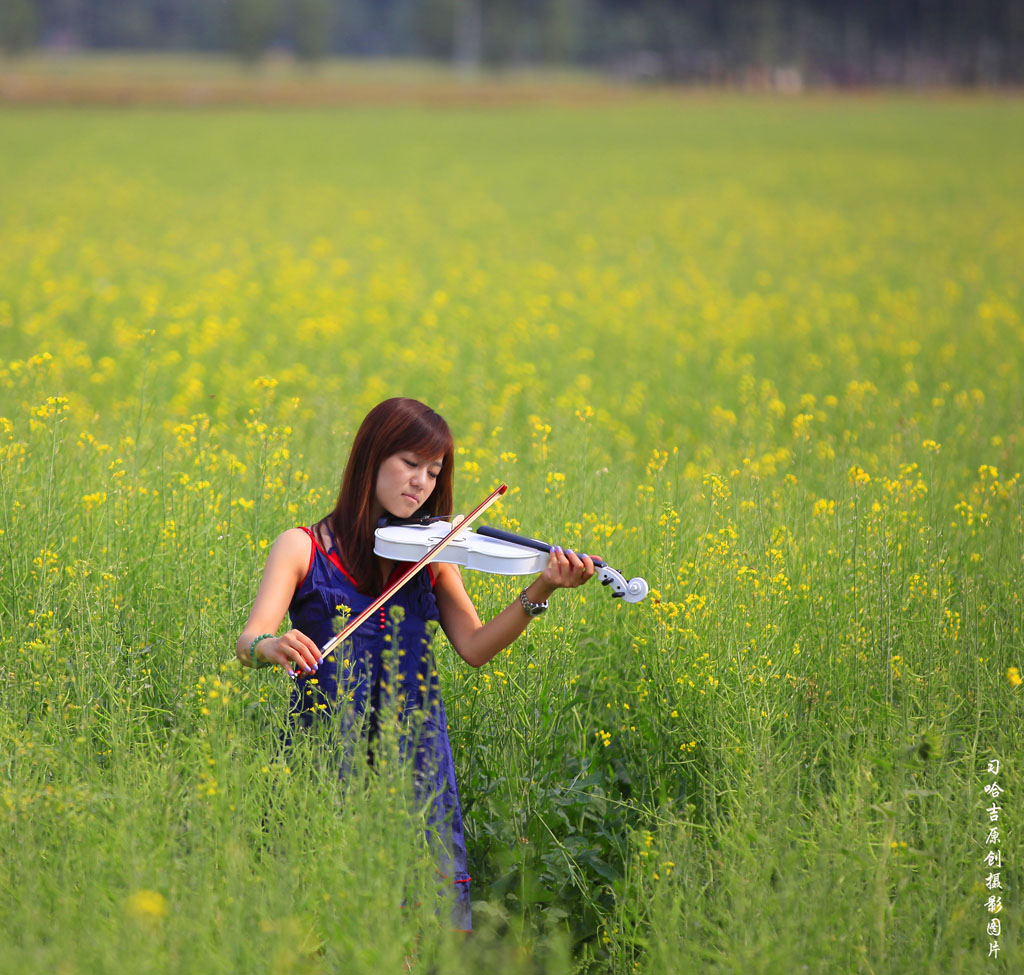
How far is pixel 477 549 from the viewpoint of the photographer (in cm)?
293

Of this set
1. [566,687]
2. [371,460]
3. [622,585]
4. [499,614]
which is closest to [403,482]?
[371,460]

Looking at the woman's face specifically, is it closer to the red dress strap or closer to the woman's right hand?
the red dress strap

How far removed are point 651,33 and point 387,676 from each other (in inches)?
4351

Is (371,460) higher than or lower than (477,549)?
higher

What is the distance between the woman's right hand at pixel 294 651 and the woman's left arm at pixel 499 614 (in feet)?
1.63

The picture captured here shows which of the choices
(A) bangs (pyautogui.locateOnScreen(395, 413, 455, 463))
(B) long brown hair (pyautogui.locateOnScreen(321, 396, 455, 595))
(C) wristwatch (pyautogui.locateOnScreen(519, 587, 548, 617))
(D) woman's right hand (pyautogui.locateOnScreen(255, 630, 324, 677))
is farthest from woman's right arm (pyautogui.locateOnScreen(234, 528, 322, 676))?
(C) wristwatch (pyautogui.locateOnScreen(519, 587, 548, 617))

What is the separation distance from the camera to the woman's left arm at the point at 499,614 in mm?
2781

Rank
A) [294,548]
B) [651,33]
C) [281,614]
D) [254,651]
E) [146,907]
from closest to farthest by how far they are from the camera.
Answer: [146,907] < [254,651] < [281,614] < [294,548] < [651,33]

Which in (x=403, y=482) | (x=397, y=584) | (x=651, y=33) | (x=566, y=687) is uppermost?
(x=651, y=33)

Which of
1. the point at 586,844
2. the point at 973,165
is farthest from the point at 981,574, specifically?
the point at 973,165

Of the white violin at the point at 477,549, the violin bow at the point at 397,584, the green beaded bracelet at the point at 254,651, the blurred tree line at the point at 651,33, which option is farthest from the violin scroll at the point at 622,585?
the blurred tree line at the point at 651,33

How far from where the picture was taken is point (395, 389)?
7.54m

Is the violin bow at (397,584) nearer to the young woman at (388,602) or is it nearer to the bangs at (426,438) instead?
the young woman at (388,602)

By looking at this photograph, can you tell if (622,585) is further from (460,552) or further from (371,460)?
(371,460)
